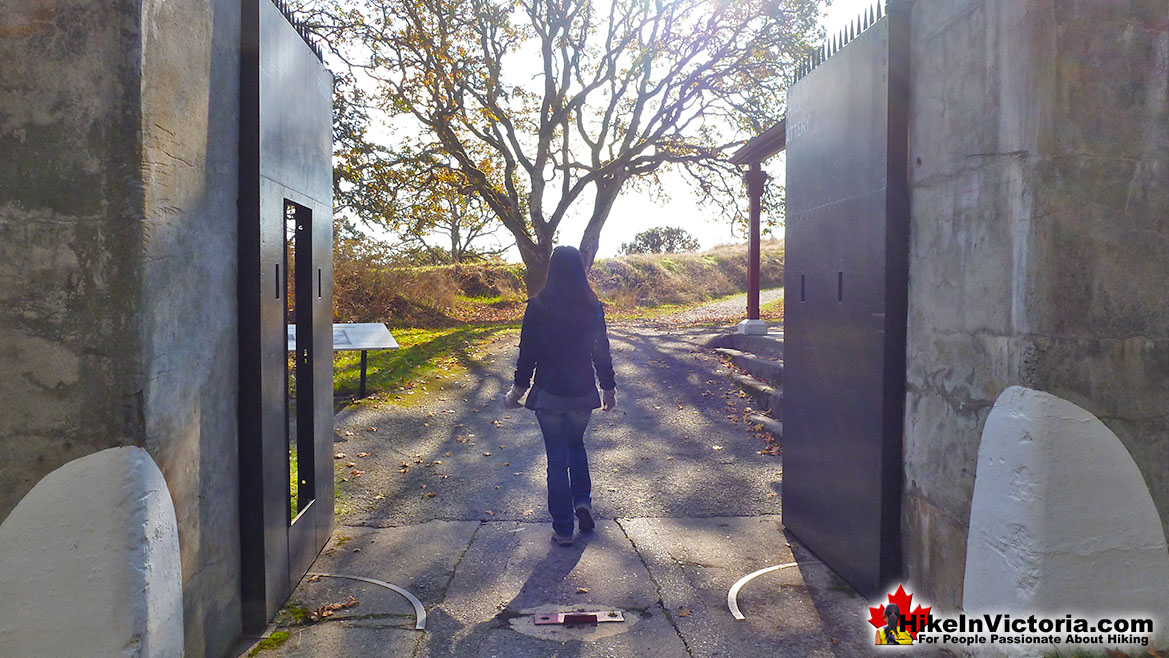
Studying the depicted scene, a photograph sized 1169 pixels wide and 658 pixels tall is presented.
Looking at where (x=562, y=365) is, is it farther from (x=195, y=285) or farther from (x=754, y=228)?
(x=754, y=228)

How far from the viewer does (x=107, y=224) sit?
2.63 m

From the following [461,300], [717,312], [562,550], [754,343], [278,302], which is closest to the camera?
[278,302]

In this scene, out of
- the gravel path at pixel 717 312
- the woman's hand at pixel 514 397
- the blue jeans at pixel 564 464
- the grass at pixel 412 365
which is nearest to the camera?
the blue jeans at pixel 564 464

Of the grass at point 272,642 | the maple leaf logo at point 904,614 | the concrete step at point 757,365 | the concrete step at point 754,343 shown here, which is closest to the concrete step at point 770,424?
the concrete step at point 757,365

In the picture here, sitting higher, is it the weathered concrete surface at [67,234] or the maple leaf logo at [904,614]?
the weathered concrete surface at [67,234]

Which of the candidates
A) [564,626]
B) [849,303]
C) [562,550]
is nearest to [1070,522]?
[849,303]

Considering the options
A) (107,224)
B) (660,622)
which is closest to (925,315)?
(660,622)

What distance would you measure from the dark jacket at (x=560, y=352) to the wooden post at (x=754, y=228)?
7.58m

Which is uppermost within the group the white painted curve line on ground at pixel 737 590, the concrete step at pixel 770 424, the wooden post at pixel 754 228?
the wooden post at pixel 754 228

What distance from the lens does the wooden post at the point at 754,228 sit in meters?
12.6

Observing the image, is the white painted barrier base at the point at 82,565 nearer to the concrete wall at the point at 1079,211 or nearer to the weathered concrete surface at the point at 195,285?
the weathered concrete surface at the point at 195,285

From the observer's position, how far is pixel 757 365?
34.3 ft

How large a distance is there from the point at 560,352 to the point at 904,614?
8.80 ft

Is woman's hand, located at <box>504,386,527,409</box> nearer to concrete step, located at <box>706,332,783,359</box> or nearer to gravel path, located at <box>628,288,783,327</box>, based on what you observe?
concrete step, located at <box>706,332,783,359</box>
